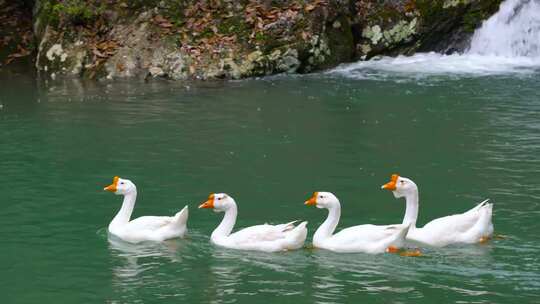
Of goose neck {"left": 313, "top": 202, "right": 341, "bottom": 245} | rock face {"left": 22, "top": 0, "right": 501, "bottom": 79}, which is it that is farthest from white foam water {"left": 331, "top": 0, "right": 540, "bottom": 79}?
goose neck {"left": 313, "top": 202, "right": 341, "bottom": 245}

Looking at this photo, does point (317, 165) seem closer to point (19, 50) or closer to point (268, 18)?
point (268, 18)

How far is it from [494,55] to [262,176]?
13119mm

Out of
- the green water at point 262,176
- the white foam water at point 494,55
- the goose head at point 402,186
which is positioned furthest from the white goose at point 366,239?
the white foam water at point 494,55

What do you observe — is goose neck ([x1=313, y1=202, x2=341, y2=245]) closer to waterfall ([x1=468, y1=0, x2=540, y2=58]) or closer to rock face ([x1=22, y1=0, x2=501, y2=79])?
rock face ([x1=22, y1=0, x2=501, y2=79])

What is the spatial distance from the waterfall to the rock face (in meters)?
0.32

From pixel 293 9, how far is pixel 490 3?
5633 mm

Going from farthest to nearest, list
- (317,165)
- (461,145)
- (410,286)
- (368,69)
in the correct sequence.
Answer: (368,69)
(461,145)
(317,165)
(410,286)

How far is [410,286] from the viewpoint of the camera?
11.0 metres

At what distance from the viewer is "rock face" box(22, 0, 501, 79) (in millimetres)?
26219

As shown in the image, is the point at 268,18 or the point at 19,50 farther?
the point at 19,50

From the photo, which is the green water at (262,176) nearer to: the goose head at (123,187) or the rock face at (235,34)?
the goose head at (123,187)

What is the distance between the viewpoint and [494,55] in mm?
27234

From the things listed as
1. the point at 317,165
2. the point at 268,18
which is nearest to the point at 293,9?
the point at 268,18

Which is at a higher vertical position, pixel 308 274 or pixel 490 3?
pixel 490 3
